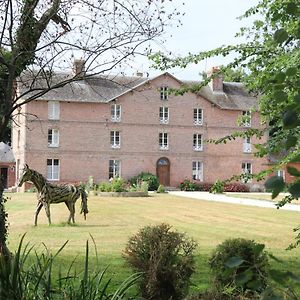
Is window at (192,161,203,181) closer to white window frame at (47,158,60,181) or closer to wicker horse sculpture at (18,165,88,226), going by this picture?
white window frame at (47,158,60,181)

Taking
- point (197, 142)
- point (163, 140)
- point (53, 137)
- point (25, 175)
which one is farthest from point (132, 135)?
point (25, 175)

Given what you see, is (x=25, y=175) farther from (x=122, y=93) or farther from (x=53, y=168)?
(x=122, y=93)

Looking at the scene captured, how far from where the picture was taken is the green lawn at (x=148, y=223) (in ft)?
36.5

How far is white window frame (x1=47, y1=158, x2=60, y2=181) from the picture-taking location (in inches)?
1850

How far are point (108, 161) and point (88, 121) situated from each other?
3.88m

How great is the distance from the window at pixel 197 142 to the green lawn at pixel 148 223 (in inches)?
1017

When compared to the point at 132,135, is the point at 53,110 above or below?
above

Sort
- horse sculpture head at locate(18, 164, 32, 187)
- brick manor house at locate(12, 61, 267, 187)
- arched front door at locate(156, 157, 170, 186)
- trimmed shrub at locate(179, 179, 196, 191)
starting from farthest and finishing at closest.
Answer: arched front door at locate(156, 157, 170, 186)
trimmed shrub at locate(179, 179, 196, 191)
brick manor house at locate(12, 61, 267, 187)
horse sculpture head at locate(18, 164, 32, 187)

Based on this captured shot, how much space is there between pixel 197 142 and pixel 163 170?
168 inches

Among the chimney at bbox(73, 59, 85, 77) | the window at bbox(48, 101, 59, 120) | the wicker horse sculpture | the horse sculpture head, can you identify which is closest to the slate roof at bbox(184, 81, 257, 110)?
the window at bbox(48, 101, 59, 120)

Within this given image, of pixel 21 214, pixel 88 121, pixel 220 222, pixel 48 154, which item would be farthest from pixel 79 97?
pixel 220 222

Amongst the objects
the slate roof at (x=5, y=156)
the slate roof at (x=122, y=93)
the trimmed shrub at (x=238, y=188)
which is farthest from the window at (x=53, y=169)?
the trimmed shrub at (x=238, y=188)

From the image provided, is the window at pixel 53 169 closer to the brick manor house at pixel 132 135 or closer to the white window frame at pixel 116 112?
the brick manor house at pixel 132 135

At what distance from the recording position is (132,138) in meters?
49.1
